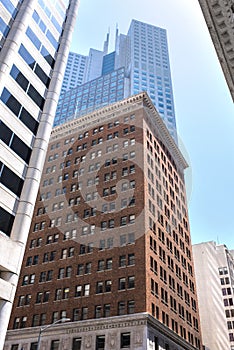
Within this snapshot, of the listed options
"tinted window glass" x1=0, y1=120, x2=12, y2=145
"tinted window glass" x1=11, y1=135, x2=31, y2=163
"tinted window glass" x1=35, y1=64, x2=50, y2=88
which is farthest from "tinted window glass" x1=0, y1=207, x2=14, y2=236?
"tinted window glass" x1=35, y1=64, x2=50, y2=88

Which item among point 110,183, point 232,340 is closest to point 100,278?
point 110,183

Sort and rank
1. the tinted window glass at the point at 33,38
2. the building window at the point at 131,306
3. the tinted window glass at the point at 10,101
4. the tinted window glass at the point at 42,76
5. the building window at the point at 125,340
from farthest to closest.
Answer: the building window at the point at 131,306
the building window at the point at 125,340
the tinted window glass at the point at 42,76
the tinted window glass at the point at 33,38
the tinted window glass at the point at 10,101

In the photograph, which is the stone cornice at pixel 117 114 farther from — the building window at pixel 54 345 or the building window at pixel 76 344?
the building window at pixel 76 344

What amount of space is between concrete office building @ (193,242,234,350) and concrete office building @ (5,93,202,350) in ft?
89.7

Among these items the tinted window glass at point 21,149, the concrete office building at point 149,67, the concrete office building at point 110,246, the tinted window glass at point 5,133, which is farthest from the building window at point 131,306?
the concrete office building at point 149,67

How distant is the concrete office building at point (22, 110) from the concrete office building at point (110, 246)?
86.4 feet

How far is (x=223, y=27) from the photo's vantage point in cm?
2680

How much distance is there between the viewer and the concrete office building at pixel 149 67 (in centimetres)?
14912

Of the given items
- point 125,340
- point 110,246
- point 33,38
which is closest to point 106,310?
point 125,340

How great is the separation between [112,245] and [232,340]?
57794 mm

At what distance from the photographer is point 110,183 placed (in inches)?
2437

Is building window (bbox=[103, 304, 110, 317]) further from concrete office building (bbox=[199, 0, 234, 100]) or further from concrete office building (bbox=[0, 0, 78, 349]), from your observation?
concrete office building (bbox=[199, 0, 234, 100])

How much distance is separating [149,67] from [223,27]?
145 metres

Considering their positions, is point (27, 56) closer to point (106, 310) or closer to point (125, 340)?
point (106, 310)
